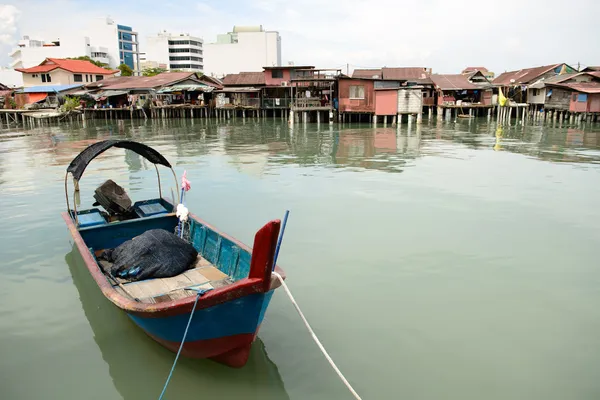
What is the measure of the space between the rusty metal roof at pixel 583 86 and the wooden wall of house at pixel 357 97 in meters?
15.0

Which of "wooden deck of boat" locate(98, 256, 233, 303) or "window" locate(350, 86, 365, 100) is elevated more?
"window" locate(350, 86, 365, 100)

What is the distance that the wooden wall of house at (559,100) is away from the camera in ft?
121

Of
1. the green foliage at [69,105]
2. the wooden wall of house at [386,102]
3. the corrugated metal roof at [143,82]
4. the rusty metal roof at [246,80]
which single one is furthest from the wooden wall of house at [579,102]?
the green foliage at [69,105]

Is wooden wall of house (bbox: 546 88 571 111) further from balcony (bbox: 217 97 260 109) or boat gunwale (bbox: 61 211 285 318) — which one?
boat gunwale (bbox: 61 211 285 318)

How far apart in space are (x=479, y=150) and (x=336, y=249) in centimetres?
1566

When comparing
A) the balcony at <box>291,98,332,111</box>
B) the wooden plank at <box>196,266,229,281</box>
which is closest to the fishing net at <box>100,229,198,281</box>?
the wooden plank at <box>196,266,229,281</box>

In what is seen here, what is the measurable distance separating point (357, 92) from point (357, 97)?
389mm

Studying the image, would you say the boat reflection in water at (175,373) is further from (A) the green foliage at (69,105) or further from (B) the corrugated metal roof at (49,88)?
(B) the corrugated metal roof at (49,88)

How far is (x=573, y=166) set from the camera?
1656 centimetres

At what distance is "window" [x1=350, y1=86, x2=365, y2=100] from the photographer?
119 feet

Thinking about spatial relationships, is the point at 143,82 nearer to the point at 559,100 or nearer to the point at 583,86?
the point at 559,100

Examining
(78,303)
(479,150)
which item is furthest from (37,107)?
(78,303)

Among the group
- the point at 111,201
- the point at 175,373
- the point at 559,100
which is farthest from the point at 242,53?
the point at 175,373

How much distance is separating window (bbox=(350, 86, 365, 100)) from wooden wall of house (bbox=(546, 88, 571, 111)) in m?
16.3
